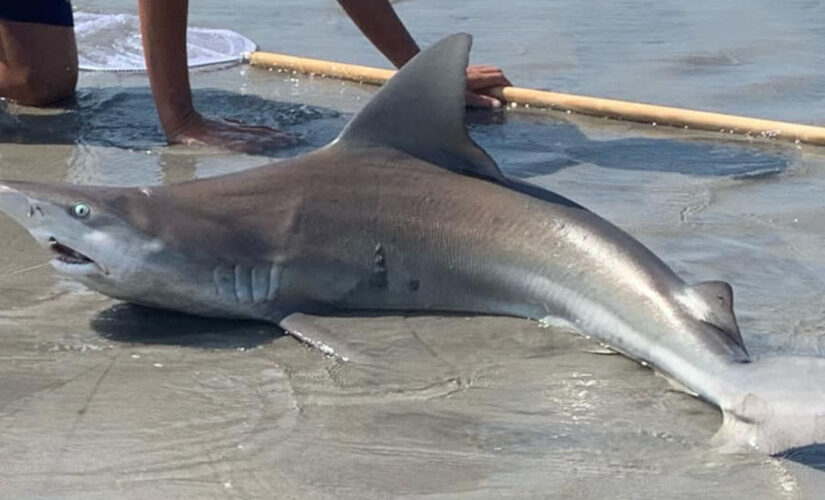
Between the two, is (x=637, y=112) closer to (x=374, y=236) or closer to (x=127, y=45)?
(x=374, y=236)

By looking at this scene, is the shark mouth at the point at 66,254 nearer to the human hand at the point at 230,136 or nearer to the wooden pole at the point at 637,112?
the human hand at the point at 230,136

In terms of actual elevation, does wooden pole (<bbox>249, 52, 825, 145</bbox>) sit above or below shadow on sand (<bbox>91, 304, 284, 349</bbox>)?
below

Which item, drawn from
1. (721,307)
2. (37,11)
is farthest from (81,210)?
(37,11)

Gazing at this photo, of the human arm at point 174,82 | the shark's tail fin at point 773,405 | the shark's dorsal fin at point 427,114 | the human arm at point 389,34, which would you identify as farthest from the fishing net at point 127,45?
the shark's tail fin at point 773,405

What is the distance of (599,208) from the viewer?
4.28 meters

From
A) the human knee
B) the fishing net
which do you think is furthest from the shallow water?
the fishing net

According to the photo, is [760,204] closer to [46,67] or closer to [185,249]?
[185,249]

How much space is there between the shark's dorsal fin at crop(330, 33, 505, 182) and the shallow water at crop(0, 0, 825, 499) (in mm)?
402

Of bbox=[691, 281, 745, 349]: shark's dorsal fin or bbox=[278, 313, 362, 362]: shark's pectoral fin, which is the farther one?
bbox=[278, 313, 362, 362]: shark's pectoral fin

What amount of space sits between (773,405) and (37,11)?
388 centimetres

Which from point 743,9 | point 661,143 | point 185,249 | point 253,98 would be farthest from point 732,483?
point 743,9

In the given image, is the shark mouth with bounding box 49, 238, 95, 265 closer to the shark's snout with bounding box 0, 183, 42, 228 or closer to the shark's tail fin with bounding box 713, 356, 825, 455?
the shark's snout with bounding box 0, 183, 42, 228

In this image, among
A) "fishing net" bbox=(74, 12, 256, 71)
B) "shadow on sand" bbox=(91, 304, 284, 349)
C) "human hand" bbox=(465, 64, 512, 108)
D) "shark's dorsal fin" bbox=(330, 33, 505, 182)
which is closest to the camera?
"shadow on sand" bbox=(91, 304, 284, 349)

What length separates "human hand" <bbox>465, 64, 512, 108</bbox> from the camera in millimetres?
5656
